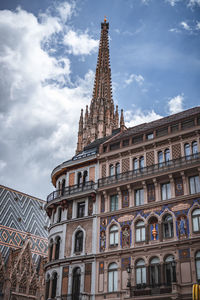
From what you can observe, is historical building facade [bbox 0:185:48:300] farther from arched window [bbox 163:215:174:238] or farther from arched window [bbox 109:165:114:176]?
arched window [bbox 163:215:174:238]

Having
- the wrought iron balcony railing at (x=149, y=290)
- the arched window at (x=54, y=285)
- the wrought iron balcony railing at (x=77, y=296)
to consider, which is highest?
the arched window at (x=54, y=285)

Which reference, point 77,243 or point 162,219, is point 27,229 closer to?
point 77,243

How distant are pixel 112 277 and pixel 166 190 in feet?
29.4

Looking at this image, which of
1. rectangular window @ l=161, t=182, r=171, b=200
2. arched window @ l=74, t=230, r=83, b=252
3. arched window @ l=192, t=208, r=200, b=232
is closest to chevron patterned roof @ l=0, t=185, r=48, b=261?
arched window @ l=74, t=230, r=83, b=252

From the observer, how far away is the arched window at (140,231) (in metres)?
33.0

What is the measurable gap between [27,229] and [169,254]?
57.4 metres

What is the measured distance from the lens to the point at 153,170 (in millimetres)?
34906

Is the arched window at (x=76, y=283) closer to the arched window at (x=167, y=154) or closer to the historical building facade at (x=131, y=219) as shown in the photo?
the historical building facade at (x=131, y=219)

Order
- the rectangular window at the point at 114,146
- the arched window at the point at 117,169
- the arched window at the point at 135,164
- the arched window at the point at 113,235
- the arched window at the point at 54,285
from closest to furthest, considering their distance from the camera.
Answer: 1. the arched window at the point at 113,235
2. the arched window at the point at 54,285
3. the arched window at the point at 135,164
4. the arched window at the point at 117,169
5. the rectangular window at the point at 114,146

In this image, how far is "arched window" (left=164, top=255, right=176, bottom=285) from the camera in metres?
29.7

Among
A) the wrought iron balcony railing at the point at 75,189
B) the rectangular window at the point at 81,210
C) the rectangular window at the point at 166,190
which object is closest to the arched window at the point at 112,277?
the rectangular window at the point at 81,210

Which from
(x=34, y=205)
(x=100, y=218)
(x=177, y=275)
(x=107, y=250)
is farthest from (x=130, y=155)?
(x=34, y=205)

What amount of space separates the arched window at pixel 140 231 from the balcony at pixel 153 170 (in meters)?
4.37

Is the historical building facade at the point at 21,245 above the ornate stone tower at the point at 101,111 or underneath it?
underneath
